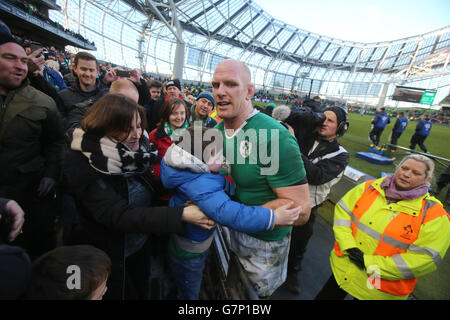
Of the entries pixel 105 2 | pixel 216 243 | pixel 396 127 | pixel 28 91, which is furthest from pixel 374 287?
pixel 105 2

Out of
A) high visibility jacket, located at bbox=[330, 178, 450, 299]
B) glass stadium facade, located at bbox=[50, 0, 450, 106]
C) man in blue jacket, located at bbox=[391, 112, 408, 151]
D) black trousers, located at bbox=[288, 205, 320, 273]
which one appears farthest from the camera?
glass stadium facade, located at bbox=[50, 0, 450, 106]

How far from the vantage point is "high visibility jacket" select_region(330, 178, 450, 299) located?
4.32 ft

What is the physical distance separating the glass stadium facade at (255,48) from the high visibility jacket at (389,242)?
21743 millimetres

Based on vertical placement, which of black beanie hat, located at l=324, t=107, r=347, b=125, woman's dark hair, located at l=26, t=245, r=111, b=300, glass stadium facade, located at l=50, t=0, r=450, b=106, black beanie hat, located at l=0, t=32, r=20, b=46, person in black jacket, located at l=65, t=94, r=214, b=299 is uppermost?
Answer: glass stadium facade, located at l=50, t=0, r=450, b=106

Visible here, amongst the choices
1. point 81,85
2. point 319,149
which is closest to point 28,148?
point 81,85

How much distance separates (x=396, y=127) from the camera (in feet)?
30.3

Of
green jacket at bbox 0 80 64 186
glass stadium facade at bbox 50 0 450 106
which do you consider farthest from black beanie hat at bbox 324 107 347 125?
glass stadium facade at bbox 50 0 450 106

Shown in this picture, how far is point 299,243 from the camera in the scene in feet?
7.68

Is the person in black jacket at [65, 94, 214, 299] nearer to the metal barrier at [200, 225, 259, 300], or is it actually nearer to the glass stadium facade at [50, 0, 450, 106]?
the metal barrier at [200, 225, 259, 300]

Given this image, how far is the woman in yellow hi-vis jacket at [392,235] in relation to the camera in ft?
4.33

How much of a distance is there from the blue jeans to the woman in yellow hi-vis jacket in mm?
1198

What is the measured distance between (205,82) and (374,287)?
38400 millimetres
